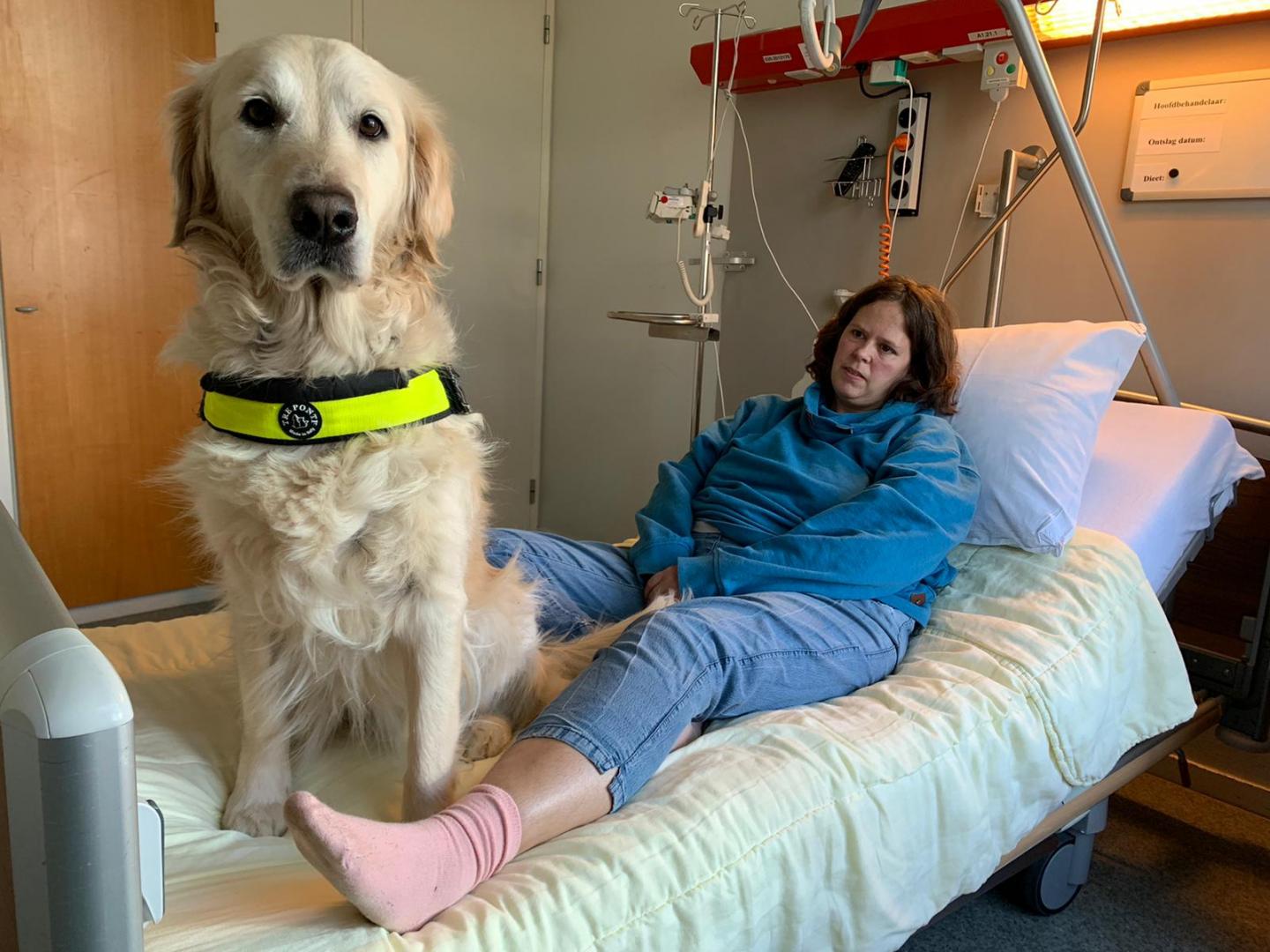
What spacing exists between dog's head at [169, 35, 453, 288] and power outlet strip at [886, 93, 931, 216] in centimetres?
170

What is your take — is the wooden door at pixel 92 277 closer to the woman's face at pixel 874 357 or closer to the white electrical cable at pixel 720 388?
the white electrical cable at pixel 720 388

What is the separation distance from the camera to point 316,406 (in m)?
1.00

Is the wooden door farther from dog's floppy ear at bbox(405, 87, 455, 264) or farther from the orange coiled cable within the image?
the orange coiled cable

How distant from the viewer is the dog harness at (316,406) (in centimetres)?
100

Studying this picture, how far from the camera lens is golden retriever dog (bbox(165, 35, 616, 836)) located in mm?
991

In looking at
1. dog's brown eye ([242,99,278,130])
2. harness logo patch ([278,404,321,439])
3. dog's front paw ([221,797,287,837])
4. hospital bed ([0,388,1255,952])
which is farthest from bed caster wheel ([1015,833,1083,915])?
dog's brown eye ([242,99,278,130])

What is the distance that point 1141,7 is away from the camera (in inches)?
73.2

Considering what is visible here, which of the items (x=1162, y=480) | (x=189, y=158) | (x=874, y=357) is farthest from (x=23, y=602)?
(x=1162, y=480)

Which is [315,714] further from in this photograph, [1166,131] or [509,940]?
[1166,131]

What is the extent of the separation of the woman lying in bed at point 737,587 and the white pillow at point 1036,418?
63 mm

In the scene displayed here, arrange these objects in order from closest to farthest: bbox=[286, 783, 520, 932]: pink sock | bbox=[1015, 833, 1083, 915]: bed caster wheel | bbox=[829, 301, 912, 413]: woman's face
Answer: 1. bbox=[286, 783, 520, 932]: pink sock
2. bbox=[1015, 833, 1083, 915]: bed caster wheel
3. bbox=[829, 301, 912, 413]: woman's face

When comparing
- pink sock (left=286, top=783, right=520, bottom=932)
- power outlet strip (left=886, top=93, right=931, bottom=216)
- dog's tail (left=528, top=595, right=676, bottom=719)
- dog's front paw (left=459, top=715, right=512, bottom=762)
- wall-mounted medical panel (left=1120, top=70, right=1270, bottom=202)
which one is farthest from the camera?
power outlet strip (left=886, top=93, right=931, bottom=216)

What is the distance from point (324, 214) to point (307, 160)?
0.25 feet

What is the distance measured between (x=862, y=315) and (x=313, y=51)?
1065mm
